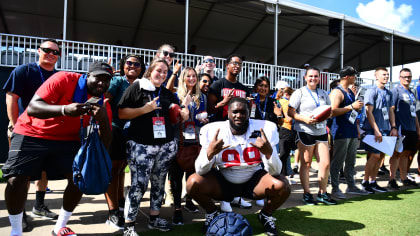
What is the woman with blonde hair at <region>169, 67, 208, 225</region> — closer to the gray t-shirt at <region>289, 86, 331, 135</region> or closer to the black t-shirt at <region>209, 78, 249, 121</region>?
the black t-shirt at <region>209, 78, 249, 121</region>

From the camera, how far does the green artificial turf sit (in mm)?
3072

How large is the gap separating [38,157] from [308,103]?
3591 millimetres

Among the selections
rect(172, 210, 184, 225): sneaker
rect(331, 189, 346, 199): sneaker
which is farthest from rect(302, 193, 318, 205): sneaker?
rect(172, 210, 184, 225): sneaker

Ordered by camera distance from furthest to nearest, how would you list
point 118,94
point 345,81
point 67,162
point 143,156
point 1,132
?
point 1,132 < point 345,81 < point 118,94 < point 143,156 < point 67,162

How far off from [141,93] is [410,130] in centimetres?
554

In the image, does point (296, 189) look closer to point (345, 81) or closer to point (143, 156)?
point (345, 81)

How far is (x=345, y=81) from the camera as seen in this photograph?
4.63m

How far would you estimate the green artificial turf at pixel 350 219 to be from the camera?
3.07 meters

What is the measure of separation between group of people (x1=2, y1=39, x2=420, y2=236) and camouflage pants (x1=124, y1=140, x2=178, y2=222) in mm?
10

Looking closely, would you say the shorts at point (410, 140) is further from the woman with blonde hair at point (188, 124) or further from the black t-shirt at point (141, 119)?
the black t-shirt at point (141, 119)

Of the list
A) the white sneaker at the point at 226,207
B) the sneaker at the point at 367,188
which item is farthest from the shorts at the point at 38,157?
the sneaker at the point at 367,188

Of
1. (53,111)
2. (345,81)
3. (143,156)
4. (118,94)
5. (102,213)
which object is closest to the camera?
(53,111)

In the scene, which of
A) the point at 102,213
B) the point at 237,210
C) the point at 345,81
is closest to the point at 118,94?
the point at 102,213

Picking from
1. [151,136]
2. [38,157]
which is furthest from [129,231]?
[38,157]
